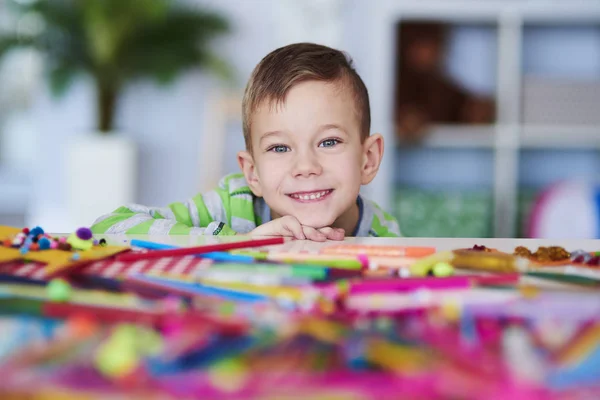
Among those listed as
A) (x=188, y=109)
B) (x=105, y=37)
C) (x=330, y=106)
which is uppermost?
(x=105, y=37)

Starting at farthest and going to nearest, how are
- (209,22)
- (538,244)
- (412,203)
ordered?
(209,22) → (412,203) → (538,244)

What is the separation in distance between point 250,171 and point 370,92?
2684 mm

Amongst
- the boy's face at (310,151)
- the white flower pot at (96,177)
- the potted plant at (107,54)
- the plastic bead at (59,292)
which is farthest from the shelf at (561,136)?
the plastic bead at (59,292)

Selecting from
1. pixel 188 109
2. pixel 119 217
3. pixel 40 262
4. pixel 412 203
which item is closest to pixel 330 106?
pixel 119 217

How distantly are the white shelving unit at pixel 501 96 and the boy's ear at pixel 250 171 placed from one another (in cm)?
253

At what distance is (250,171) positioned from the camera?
1306 millimetres

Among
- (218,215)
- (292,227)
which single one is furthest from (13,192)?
(292,227)

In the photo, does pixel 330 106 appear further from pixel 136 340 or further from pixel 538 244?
pixel 136 340

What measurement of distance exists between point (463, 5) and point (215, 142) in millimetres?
1564

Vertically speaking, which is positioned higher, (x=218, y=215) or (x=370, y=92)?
(x=370, y=92)

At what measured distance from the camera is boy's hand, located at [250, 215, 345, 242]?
0.98 metres

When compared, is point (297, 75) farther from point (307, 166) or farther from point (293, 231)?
point (293, 231)

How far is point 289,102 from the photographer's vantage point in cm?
115

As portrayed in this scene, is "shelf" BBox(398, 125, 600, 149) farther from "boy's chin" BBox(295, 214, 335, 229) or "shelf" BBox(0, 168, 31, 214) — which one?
"shelf" BBox(0, 168, 31, 214)
